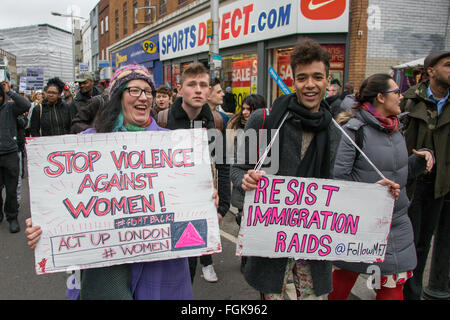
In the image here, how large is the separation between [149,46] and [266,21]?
461 inches

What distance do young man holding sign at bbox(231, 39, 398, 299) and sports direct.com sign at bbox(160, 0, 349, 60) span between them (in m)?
8.04

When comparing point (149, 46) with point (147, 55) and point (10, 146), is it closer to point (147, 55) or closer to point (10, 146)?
point (147, 55)

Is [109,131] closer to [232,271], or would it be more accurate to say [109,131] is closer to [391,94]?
[391,94]

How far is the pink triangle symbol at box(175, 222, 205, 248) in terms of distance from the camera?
1.95 metres

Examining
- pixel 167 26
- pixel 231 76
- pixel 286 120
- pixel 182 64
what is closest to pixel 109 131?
pixel 286 120

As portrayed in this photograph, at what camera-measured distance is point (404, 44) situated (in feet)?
32.4

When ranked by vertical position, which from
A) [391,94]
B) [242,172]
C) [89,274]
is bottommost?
[89,274]

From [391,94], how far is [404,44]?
8.57 meters

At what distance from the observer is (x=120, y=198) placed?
1.91m

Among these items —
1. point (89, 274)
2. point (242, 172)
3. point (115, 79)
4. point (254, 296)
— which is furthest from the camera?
point (254, 296)

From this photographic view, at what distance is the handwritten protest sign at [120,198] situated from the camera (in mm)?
1837

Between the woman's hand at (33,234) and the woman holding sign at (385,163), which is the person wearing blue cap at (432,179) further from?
the woman's hand at (33,234)

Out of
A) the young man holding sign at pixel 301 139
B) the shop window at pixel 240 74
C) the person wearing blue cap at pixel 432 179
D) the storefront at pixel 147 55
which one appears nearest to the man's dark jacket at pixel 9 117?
the young man holding sign at pixel 301 139

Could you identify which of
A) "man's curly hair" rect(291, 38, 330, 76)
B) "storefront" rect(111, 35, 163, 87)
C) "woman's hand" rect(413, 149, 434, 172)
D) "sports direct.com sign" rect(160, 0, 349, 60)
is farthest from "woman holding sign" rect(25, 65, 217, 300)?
"storefront" rect(111, 35, 163, 87)
